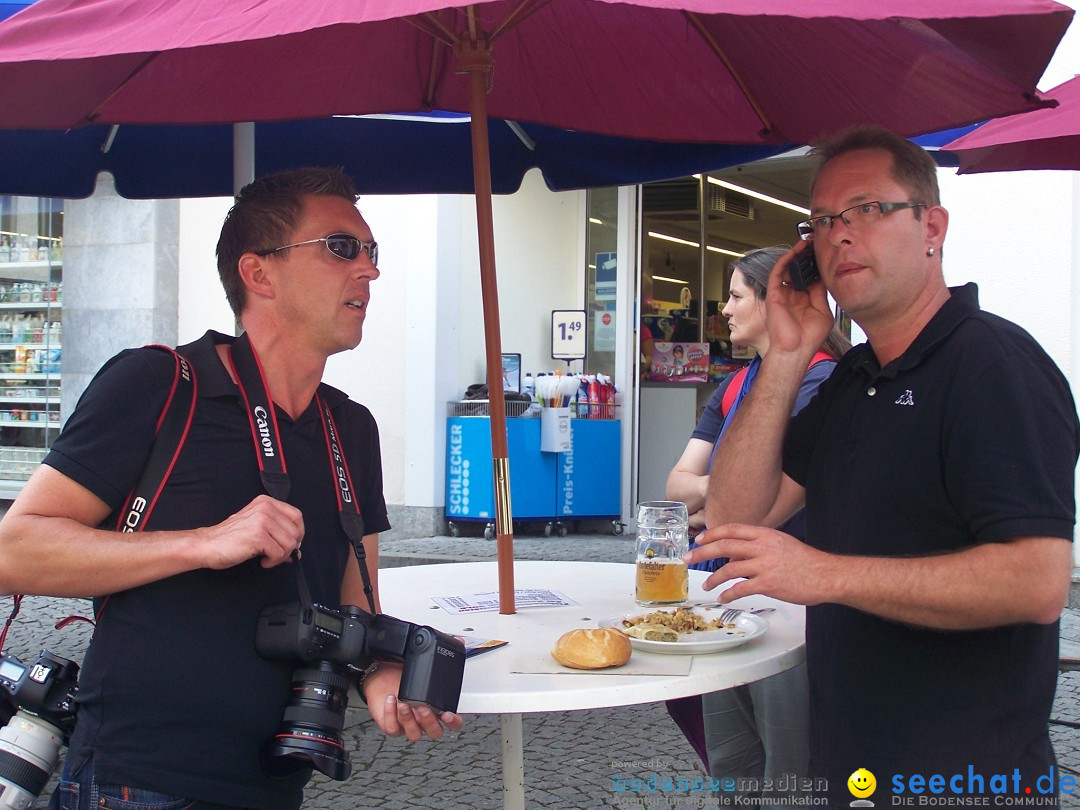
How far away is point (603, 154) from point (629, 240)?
4.98 metres

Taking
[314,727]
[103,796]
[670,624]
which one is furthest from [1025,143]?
[103,796]

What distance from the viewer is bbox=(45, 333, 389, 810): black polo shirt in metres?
1.64

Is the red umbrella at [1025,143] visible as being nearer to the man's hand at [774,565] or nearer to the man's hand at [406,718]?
the man's hand at [774,565]

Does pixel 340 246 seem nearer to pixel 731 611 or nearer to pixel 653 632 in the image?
pixel 653 632

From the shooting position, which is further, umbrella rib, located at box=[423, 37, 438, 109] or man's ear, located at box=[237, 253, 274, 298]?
umbrella rib, located at box=[423, 37, 438, 109]

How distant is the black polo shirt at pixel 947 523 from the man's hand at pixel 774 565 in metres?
0.17

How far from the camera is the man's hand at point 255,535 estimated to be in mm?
1599

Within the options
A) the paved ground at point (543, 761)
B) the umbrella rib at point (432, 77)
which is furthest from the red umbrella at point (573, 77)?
the paved ground at point (543, 761)

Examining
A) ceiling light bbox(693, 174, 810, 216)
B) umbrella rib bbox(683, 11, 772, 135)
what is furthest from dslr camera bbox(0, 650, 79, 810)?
ceiling light bbox(693, 174, 810, 216)

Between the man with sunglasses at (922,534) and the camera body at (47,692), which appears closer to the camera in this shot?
the man with sunglasses at (922,534)

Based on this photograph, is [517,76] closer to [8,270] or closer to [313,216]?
[313,216]

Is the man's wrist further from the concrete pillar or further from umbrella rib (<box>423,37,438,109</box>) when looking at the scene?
the concrete pillar

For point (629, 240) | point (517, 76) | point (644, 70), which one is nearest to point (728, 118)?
point (644, 70)

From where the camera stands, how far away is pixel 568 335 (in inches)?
345
